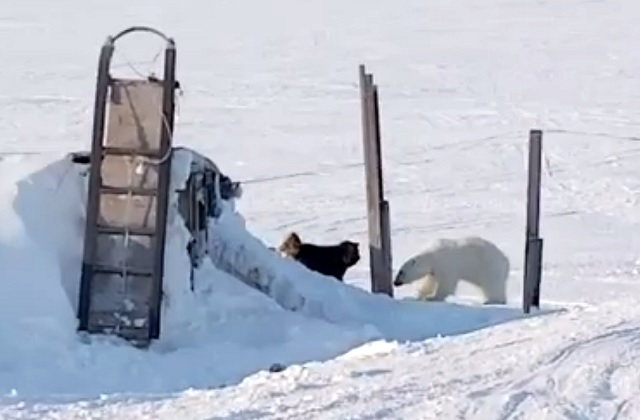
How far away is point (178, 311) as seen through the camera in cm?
905

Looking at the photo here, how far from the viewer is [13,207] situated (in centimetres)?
906

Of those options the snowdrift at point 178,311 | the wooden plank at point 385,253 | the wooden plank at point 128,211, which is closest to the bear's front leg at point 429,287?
the wooden plank at point 385,253

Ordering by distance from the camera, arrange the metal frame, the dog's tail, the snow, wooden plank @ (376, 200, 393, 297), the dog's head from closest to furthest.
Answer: the snow
the metal frame
wooden plank @ (376, 200, 393, 297)
the dog's tail
the dog's head

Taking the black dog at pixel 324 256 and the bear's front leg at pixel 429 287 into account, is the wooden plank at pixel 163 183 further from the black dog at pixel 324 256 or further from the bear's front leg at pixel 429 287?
the bear's front leg at pixel 429 287

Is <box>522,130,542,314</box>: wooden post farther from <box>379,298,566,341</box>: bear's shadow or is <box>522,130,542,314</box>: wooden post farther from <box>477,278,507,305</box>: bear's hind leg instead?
<box>477,278,507,305</box>: bear's hind leg

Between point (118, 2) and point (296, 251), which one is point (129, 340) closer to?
point (296, 251)

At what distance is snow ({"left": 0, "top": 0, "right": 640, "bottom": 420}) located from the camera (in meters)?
6.02

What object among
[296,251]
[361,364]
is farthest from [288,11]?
[361,364]

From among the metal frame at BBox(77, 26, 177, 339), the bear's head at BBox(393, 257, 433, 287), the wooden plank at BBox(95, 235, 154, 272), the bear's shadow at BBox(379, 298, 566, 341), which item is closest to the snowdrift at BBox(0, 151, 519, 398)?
the bear's shadow at BBox(379, 298, 566, 341)

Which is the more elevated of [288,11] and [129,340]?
[288,11]

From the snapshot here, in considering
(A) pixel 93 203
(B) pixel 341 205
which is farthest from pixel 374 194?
(B) pixel 341 205

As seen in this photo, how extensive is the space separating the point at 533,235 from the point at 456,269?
2171 millimetres

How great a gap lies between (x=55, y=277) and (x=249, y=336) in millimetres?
1170

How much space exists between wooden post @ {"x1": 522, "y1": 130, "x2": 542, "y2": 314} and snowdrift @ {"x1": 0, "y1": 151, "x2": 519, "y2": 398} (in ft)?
0.63
